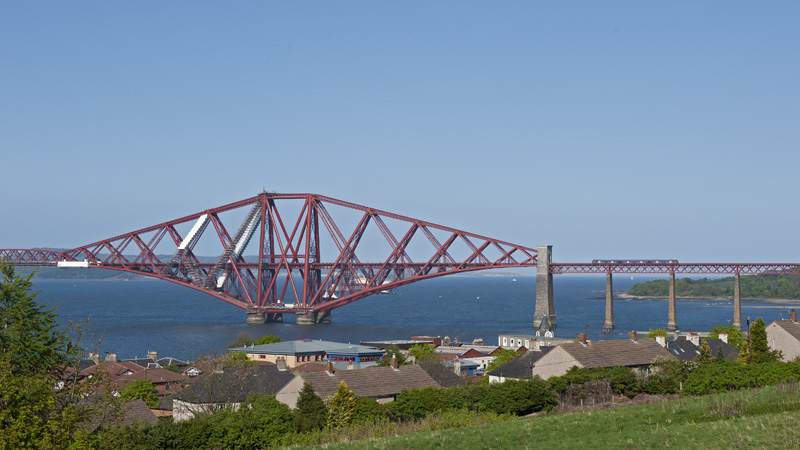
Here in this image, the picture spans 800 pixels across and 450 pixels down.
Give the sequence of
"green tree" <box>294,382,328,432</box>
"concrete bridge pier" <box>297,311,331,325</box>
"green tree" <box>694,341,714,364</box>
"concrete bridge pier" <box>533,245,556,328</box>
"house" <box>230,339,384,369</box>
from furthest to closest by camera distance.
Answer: "concrete bridge pier" <box>297,311,331,325</box> < "concrete bridge pier" <box>533,245,556,328</box> < "house" <box>230,339,384,369</box> < "green tree" <box>694,341,714,364</box> < "green tree" <box>294,382,328,432</box>

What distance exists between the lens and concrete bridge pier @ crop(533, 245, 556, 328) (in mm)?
150375

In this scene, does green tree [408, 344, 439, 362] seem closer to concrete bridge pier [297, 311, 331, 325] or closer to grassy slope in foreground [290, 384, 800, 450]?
grassy slope in foreground [290, 384, 800, 450]

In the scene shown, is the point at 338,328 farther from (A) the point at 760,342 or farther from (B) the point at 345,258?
(A) the point at 760,342

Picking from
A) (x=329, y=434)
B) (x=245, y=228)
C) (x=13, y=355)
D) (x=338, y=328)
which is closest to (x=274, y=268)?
(x=245, y=228)

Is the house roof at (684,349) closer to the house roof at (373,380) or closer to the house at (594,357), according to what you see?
the house at (594,357)

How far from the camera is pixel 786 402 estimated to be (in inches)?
1531

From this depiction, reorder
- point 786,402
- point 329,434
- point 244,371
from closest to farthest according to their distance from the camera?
point 786,402 < point 329,434 < point 244,371

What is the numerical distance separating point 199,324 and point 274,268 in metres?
19.4

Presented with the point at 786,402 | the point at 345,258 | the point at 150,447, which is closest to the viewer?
the point at 786,402

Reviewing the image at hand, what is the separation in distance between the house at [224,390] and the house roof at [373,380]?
11.3 ft

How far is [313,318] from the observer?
562 feet

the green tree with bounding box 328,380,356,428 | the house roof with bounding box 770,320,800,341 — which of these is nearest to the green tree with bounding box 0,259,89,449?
the green tree with bounding box 328,380,356,428

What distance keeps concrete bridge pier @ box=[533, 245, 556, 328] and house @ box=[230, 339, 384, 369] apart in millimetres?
55669

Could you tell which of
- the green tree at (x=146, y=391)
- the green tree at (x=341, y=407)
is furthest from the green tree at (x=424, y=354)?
the green tree at (x=341, y=407)
